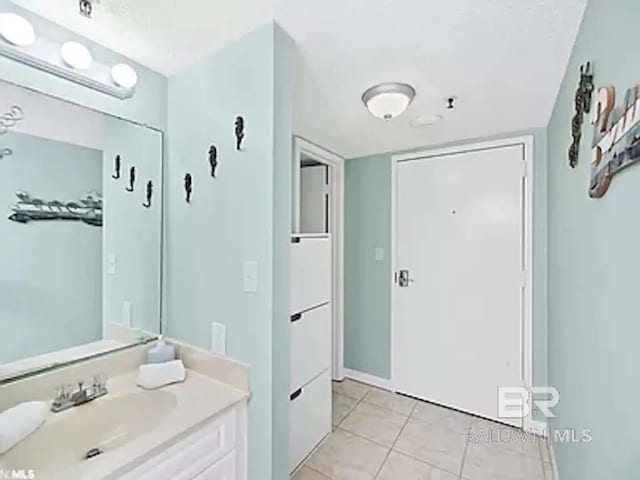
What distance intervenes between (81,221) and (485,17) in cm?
179

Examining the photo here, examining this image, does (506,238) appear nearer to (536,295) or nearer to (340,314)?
(536,295)

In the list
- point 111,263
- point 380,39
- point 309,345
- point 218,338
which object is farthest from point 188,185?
point 309,345

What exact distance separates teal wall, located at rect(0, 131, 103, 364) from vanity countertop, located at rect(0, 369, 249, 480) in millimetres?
292

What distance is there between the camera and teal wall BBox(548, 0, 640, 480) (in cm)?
76

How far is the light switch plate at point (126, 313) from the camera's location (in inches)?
63.4

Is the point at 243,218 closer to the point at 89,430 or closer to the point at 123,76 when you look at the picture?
the point at 123,76

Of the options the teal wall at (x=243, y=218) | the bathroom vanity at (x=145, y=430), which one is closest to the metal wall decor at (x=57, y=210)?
the teal wall at (x=243, y=218)

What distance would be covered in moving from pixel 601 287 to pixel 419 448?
1750 mm

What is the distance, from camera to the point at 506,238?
254cm

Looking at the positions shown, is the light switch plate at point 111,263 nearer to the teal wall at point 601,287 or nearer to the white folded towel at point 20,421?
the white folded towel at point 20,421

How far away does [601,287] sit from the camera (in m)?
1.00

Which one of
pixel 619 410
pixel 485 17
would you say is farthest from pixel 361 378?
pixel 485 17

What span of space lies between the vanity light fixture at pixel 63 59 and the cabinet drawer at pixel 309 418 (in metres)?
1.80

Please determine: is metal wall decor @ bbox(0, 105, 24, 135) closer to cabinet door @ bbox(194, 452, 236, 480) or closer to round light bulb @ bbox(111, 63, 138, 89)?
round light bulb @ bbox(111, 63, 138, 89)
